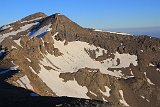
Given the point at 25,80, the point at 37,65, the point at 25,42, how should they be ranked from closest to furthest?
the point at 25,80
the point at 37,65
the point at 25,42

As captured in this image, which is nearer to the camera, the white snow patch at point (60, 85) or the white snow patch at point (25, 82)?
the white snow patch at point (25, 82)

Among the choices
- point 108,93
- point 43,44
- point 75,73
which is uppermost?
point 43,44

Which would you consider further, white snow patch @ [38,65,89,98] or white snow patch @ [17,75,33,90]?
white snow patch @ [38,65,89,98]

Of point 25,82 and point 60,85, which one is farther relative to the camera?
point 60,85

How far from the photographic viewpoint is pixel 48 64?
594 ft

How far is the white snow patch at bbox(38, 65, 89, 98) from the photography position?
147375mm

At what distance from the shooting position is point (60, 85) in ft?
507

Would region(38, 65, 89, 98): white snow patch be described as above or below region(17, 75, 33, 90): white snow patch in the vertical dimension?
below

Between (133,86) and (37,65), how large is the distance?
49.4m

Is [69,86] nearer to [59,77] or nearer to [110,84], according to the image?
[59,77]

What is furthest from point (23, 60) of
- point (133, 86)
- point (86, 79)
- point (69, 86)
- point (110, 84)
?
point (133, 86)

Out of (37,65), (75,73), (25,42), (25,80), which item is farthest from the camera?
(25,42)

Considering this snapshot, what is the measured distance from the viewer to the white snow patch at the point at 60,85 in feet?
484

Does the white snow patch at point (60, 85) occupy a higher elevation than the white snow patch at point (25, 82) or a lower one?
lower
